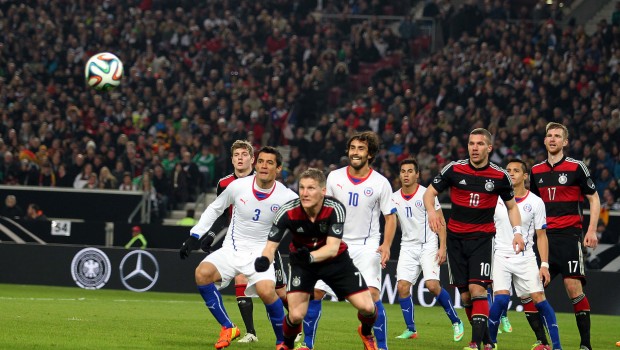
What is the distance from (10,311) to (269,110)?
1531cm

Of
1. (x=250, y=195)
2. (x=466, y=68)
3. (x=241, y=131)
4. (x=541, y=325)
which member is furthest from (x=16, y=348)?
(x=466, y=68)

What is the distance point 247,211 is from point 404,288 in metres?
4.01

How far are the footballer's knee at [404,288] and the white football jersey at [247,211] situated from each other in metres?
3.62

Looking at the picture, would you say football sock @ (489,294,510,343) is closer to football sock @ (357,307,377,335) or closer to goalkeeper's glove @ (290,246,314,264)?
football sock @ (357,307,377,335)

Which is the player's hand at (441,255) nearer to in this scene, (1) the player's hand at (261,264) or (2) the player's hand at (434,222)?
(2) the player's hand at (434,222)

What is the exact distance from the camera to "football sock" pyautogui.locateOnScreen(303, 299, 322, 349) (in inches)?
414

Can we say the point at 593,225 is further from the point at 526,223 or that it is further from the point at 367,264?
the point at 367,264

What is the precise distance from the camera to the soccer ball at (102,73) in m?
22.5

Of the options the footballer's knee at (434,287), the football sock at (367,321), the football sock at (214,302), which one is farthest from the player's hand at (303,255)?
the footballer's knee at (434,287)

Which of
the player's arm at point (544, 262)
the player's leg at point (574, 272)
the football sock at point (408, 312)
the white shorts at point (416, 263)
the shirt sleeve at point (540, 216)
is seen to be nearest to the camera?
the player's arm at point (544, 262)

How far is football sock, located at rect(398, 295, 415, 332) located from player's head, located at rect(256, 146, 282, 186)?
372cm

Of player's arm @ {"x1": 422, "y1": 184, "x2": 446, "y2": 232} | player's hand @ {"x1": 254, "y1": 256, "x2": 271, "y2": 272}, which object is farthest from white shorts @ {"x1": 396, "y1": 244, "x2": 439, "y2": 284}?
player's hand @ {"x1": 254, "y1": 256, "x2": 271, "y2": 272}

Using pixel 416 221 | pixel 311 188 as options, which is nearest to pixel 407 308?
pixel 416 221

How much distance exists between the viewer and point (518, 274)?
12.4 metres
